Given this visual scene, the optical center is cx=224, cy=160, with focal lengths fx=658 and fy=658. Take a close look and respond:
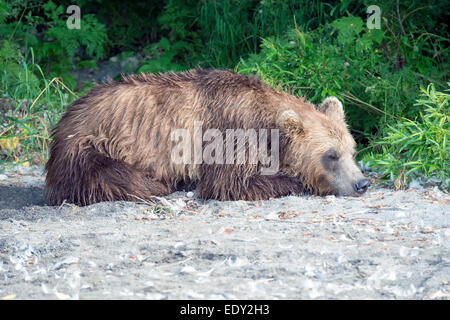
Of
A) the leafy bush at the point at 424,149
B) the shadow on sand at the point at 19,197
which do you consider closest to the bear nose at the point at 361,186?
the leafy bush at the point at 424,149

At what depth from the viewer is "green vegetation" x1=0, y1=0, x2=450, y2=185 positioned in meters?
6.38

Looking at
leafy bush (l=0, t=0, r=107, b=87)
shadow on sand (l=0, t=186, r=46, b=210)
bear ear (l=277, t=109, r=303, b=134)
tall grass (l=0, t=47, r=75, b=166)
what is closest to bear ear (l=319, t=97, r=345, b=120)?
bear ear (l=277, t=109, r=303, b=134)

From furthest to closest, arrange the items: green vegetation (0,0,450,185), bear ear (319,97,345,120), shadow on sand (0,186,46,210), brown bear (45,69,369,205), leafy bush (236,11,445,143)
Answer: leafy bush (236,11,445,143) → green vegetation (0,0,450,185) → bear ear (319,97,345,120) → shadow on sand (0,186,46,210) → brown bear (45,69,369,205)

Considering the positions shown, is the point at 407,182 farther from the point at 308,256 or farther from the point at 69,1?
the point at 69,1

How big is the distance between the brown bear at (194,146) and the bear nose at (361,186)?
11 mm

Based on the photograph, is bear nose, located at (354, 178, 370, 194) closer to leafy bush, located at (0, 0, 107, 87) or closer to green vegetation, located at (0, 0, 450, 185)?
green vegetation, located at (0, 0, 450, 185)

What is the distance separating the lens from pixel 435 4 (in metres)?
7.71

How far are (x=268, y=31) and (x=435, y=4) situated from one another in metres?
2.13

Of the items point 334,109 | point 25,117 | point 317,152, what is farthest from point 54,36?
point 317,152

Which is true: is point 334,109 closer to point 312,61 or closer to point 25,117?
point 312,61

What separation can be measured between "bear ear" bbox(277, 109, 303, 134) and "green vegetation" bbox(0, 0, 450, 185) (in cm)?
63

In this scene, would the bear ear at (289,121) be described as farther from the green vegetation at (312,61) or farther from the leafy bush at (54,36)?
the leafy bush at (54,36)
